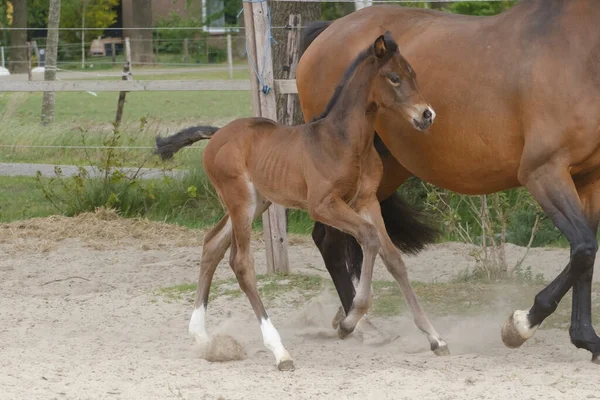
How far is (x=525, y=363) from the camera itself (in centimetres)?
471

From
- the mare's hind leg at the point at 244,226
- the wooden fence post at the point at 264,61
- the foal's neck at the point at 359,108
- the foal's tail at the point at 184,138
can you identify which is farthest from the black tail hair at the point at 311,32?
the mare's hind leg at the point at 244,226

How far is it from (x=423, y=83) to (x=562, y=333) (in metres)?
1.68

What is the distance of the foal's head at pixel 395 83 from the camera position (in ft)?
15.3

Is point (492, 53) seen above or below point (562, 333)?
above

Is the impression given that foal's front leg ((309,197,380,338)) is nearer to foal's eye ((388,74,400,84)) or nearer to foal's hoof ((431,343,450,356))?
foal's hoof ((431,343,450,356))

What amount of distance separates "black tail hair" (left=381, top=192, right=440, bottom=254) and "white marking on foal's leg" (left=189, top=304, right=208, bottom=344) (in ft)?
5.30

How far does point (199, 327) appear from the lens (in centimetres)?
525

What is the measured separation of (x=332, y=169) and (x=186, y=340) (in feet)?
4.98

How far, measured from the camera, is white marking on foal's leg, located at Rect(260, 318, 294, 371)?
4746 millimetres

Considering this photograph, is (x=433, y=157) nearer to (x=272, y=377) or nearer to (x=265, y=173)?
(x=265, y=173)

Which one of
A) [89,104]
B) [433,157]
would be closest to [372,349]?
[433,157]

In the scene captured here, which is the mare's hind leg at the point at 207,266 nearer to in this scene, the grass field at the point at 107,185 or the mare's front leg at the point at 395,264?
the mare's front leg at the point at 395,264

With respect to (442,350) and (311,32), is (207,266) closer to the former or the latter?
(442,350)

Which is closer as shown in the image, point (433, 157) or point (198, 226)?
point (433, 157)
